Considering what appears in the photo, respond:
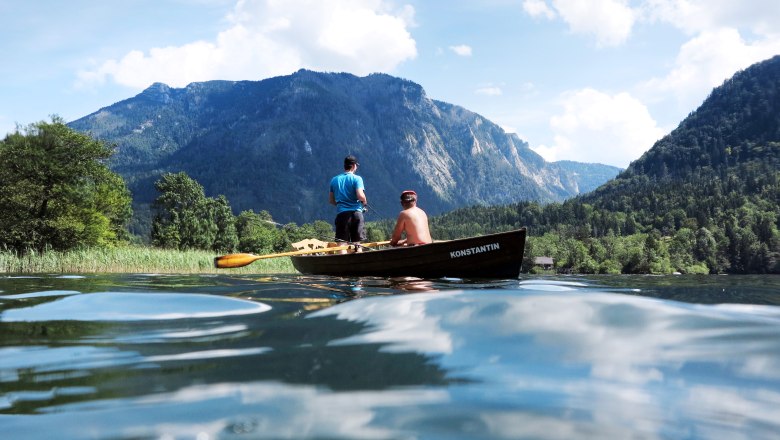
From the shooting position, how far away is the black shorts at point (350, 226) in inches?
468

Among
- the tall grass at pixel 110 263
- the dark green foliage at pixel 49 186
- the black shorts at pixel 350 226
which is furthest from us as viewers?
the dark green foliage at pixel 49 186

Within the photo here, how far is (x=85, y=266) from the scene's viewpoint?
20516mm

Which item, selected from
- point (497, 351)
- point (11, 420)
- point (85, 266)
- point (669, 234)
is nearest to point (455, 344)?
point (497, 351)

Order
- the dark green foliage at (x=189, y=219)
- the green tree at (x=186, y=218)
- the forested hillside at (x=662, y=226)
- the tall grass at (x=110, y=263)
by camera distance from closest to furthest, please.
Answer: the tall grass at (x=110, y=263) → the green tree at (x=186, y=218) → the dark green foliage at (x=189, y=219) → the forested hillside at (x=662, y=226)

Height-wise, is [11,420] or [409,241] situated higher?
[409,241]

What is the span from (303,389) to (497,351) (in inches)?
42.5

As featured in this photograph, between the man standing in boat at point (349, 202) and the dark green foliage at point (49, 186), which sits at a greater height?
the dark green foliage at point (49, 186)

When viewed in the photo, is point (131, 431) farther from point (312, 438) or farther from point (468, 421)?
point (468, 421)

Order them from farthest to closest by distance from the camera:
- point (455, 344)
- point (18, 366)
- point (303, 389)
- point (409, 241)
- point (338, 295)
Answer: point (409, 241)
point (338, 295)
point (455, 344)
point (18, 366)
point (303, 389)

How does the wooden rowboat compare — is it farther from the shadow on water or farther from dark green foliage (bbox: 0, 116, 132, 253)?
dark green foliage (bbox: 0, 116, 132, 253)

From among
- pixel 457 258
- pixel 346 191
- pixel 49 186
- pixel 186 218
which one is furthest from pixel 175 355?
pixel 186 218

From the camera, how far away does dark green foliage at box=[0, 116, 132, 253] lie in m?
33.6

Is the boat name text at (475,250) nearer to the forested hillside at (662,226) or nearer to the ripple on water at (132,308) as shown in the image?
the ripple on water at (132,308)

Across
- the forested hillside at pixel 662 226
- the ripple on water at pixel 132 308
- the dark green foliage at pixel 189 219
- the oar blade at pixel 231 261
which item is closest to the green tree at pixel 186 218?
the dark green foliage at pixel 189 219
